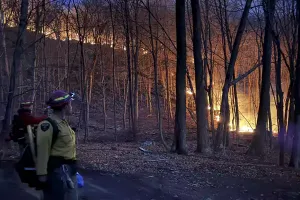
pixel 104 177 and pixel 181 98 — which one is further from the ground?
pixel 181 98

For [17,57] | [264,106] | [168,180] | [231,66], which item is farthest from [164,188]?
[264,106]

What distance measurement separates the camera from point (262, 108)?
1748 cm

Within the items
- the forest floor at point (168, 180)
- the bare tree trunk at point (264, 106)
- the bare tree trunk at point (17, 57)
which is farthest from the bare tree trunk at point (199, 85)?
the bare tree trunk at point (17, 57)

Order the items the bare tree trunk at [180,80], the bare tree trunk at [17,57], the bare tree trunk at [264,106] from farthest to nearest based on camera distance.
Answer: the bare tree trunk at [264,106] < the bare tree trunk at [180,80] < the bare tree trunk at [17,57]

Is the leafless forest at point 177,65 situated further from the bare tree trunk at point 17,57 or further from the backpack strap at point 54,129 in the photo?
the backpack strap at point 54,129

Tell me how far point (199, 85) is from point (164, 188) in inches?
304

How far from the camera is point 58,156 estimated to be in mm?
4328

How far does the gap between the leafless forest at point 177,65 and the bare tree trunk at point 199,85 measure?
40 mm

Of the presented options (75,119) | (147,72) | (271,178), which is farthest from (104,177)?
(147,72)

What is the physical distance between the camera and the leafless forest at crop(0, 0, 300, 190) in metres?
14.1

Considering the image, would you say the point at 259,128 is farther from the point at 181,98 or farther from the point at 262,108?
the point at 181,98

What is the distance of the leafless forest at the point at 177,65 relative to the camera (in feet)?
46.4

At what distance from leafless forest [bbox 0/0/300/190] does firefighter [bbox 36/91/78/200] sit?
8.40m

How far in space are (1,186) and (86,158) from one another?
13.0 feet
